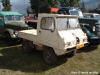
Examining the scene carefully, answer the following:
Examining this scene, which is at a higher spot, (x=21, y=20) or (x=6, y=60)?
(x=21, y=20)

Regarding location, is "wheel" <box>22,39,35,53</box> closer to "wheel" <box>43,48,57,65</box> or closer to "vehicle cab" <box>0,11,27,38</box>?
"wheel" <box>43,48,57,65</box>

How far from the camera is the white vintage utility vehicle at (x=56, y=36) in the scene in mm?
8758

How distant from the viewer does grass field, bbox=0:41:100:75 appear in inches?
343

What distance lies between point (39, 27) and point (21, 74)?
2336 millimetres

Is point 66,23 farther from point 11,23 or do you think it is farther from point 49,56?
point 11,23

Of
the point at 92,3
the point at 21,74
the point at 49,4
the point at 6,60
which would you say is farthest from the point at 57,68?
the point at 92,3

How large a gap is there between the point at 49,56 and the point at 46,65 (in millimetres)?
425

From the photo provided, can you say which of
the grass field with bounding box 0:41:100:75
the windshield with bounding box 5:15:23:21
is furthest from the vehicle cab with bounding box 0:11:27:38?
the grass field with bounding box 0:41:100:75

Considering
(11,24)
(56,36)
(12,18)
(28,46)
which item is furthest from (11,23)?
(56,36)

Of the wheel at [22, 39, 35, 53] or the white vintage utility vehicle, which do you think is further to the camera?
the wheel at [22, 39, 35, 53]

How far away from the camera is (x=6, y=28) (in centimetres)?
1409

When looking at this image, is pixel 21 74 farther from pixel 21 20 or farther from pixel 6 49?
pixel 21 20

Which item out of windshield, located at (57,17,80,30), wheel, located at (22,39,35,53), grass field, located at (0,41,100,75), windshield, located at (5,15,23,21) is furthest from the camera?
windshield, located at (5,15,23,21)

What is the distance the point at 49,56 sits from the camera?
9430mm
